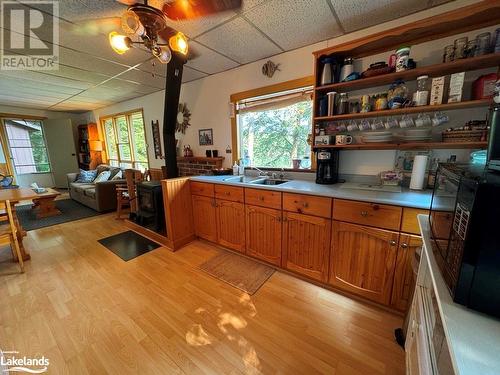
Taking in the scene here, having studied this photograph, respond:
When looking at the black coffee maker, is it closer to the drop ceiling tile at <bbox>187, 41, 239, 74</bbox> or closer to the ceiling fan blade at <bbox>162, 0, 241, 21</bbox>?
the ceiling fan blade at <bbox>162, 0, 241, 21</bbox>

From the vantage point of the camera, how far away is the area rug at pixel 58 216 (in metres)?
3.47

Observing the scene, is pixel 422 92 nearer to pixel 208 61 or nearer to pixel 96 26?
pixel 208 61

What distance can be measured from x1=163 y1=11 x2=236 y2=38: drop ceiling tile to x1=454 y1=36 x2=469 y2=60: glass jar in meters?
1.68

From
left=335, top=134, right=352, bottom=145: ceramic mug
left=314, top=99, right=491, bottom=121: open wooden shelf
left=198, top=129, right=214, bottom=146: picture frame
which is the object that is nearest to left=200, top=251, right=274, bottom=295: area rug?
left=335, top=134, right=352, bottom=145: ceramic mug

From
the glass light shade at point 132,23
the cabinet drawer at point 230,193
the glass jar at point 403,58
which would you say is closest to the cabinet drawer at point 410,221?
the glass jar at point 403,58

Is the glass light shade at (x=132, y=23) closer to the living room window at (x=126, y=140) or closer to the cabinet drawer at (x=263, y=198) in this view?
the cabinet drawer at (x=263, y=198)

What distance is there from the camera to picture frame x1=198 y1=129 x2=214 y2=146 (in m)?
3.21

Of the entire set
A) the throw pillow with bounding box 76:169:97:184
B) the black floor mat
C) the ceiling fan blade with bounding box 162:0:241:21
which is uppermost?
the ceiling fan blade with bounding box 162:0:241:21

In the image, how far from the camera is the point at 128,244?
2758 millimetres

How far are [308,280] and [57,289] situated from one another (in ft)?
7.93

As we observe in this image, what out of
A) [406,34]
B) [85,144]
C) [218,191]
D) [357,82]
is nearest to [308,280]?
[218,191]

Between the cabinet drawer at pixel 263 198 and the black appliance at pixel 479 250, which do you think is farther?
the cabinet drawer at pixel 263 198

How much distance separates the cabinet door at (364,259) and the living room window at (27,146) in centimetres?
821

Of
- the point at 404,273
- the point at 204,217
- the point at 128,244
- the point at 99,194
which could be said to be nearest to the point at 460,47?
the point at 404,273
